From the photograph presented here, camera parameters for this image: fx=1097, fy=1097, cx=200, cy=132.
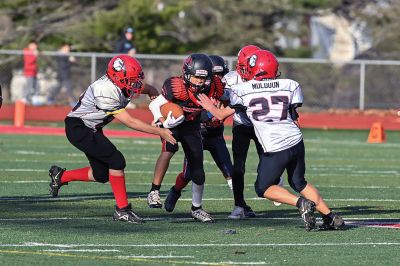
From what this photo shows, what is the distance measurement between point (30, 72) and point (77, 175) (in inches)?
622

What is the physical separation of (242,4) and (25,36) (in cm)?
799

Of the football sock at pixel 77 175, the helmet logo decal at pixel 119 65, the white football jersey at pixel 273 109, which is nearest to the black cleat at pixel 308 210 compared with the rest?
the white football jersey at pixel 273 109

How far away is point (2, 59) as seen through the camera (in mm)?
27484

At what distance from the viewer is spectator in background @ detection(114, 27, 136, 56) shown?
86.1 ft

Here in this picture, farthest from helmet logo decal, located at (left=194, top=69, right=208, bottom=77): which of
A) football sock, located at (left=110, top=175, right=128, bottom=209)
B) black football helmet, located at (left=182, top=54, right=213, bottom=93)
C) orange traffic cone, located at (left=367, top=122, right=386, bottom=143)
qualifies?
orange traffic cone, located at (left=367, top=122, right=386, bottom=143)

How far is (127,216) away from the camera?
964 centimetres

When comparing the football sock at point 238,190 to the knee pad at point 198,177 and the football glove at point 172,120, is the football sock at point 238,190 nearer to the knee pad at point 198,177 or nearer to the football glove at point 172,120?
the knee pad at point 198,177

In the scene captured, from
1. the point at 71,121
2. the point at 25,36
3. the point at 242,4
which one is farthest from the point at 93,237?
the point at 242,4

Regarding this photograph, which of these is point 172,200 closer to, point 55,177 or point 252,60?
point 55,177

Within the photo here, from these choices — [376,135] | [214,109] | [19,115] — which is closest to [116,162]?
[214,109]

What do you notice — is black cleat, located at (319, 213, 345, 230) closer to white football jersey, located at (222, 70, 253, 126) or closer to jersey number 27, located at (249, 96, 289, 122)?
jersey number 27, located at (249, 96, 289, 122)

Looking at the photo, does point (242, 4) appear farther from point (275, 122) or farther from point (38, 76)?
point (275, 122)

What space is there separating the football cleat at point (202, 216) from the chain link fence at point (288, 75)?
16.5 m

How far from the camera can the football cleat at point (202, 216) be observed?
983cm
